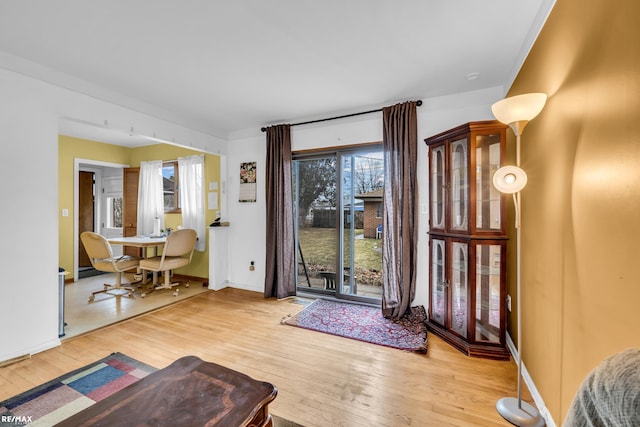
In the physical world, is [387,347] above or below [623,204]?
below

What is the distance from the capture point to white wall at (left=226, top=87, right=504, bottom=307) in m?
2.87

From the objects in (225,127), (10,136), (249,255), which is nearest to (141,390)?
(10,136)

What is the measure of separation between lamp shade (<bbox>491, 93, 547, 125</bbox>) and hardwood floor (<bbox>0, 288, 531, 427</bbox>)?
178 centimetres

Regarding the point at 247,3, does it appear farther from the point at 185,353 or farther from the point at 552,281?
the point at 185,353

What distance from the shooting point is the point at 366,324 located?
286cm

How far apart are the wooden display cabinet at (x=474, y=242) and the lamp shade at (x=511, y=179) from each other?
642mm

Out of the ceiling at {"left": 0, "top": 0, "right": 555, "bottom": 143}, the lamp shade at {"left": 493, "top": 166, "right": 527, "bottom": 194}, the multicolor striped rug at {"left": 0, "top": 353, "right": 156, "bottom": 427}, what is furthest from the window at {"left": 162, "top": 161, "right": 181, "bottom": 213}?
the lamp shade at {"left": 493, "top": 166, "right": 527, "bottom": 194}

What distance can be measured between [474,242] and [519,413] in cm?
116

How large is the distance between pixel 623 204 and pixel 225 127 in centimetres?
424

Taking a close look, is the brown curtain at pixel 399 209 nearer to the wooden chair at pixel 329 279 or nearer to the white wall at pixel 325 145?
the white wall at pixel 325 145

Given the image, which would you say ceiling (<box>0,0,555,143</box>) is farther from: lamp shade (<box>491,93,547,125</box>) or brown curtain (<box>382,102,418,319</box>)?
lamp shade (<box>491,93,547,125</box>)

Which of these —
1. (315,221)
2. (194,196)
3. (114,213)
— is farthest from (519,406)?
(114,213)

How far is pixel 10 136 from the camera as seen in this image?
7.13 feet

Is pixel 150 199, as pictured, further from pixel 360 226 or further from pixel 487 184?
pixel 487 184
